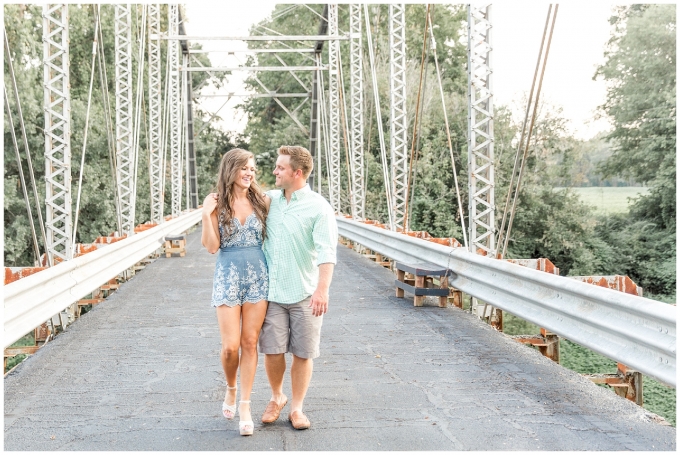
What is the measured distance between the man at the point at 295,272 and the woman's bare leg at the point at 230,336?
5.8 inches

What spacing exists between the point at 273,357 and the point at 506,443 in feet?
4.23

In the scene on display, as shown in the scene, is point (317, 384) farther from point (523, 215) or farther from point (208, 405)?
point (523, 215)

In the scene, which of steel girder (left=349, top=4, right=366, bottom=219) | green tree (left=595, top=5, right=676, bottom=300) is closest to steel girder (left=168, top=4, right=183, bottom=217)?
steel girder (left=349, top=4, right=366, bottom=219)

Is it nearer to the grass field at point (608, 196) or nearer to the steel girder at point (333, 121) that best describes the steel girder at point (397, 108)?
the steel girder at point (333, 121)

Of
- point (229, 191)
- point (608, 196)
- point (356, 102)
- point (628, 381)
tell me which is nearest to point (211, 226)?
point (229, 191)

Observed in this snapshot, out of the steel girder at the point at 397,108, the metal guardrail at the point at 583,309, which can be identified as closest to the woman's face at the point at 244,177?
the metal guardrail at the point at 583,309

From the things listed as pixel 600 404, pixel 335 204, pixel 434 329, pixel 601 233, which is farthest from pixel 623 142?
pixel 600 404

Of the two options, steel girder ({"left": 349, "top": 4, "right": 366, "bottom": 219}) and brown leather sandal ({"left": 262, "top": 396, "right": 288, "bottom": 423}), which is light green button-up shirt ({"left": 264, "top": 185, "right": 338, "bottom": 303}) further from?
steel girder ({"left": 349, "top": 4, "right": 366, "bottom": 219})

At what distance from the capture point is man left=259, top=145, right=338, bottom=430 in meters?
4.29

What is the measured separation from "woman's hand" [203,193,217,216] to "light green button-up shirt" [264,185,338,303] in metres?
0.31

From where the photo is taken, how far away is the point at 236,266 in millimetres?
4297

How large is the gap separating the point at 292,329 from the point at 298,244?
454 millimetres

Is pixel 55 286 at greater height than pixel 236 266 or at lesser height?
lesser

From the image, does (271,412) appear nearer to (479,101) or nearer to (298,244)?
(298,244)
